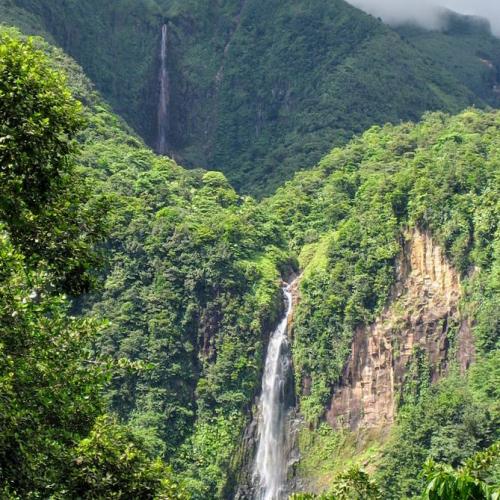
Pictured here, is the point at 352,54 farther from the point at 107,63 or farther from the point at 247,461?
the point at 247,461

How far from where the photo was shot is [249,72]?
8669 cm

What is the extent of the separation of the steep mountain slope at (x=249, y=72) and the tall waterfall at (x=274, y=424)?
2734 cm

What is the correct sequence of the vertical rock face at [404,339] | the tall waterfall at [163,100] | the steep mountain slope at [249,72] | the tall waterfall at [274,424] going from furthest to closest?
the tall waterfall at [163,100], the steep mountain slope at [249,72], the tall waterfall at [274,424], the vertical rock face at [404,339]

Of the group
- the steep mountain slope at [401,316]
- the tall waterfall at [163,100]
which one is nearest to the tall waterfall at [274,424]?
the steep mountain slope at [401,316]

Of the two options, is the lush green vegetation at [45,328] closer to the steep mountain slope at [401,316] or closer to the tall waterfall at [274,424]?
the steep mountain slope at [401,316]

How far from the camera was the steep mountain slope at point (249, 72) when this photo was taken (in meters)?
77.7

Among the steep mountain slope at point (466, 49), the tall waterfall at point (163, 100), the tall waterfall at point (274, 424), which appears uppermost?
the steep mountain slope at point (466, 49)

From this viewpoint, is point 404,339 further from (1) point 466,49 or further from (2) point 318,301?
(1) point 466,49

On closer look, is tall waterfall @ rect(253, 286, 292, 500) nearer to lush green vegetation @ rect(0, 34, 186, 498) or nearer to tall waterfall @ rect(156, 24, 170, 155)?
lush green vegetation @ rect(0, 34, 186, 498)

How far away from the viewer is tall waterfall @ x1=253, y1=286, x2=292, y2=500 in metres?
43.6

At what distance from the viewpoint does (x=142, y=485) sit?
9875 mm

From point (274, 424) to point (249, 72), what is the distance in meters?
47.9

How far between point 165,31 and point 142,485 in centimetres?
8112

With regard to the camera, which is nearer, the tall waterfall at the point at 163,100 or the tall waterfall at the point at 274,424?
the tall waterfall at the point at 274,424
